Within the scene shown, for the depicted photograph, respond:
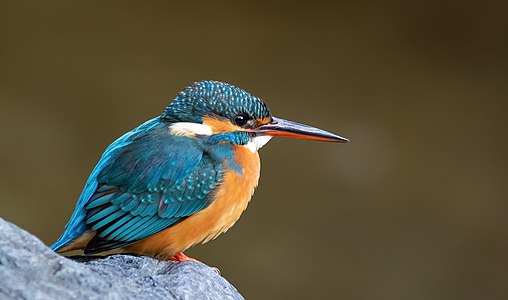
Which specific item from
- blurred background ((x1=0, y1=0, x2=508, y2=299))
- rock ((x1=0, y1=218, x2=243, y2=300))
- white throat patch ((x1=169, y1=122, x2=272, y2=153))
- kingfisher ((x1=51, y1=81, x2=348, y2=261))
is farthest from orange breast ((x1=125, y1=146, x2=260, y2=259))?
blurred background ((x1=0, y1=0, x2=508, y2=299))

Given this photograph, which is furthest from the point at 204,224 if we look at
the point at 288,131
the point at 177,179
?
the point at 288,131

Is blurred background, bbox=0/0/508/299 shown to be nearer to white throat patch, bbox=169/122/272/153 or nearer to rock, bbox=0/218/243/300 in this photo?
white throat patch, bbox=169/122/272/153

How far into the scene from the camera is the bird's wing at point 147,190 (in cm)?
194

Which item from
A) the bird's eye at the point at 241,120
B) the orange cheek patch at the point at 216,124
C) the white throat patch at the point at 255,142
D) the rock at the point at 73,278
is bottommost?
the rock at the point at 73,278

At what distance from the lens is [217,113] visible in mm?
2111

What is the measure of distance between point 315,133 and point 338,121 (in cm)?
186

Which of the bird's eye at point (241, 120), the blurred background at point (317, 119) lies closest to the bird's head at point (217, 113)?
the bird's eye at point (241, 120)

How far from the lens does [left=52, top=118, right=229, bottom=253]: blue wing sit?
194 cm

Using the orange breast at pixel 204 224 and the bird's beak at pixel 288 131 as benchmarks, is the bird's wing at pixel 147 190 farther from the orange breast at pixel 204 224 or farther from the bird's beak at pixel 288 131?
the bird's beak at pixel 288 131

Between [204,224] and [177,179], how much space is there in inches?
5.1

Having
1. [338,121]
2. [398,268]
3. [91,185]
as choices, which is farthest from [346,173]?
[91,185]

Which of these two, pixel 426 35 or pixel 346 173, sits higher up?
pixel 426 35

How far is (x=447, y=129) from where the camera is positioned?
4211 mm

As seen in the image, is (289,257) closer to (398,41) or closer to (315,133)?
(398,41)
